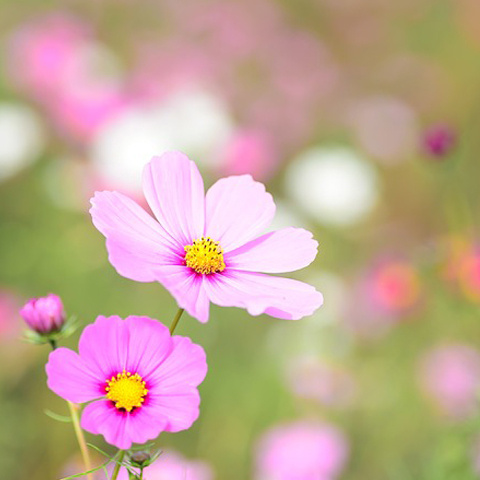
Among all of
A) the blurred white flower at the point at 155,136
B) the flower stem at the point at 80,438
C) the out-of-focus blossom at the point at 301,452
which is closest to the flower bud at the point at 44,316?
the flower stem at the point at 80,438

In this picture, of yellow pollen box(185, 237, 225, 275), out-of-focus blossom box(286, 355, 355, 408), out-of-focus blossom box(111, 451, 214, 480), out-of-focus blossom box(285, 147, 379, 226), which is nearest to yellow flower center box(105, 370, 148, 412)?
yellow pollen box(185, 237, 225, 275)

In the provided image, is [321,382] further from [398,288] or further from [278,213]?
[278,213]

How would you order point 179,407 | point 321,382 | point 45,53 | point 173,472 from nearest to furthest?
point 179,407
point 173,472
point 321,382
point 45,53

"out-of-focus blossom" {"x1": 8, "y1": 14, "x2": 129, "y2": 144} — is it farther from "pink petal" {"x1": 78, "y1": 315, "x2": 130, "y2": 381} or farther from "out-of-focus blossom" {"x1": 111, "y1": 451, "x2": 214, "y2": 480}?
"pink petal" {"x1": 78, "y1": 315, "x2": 130, "y2": 381}

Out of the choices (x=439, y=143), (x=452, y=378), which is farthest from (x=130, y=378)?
(x=452, y=378)

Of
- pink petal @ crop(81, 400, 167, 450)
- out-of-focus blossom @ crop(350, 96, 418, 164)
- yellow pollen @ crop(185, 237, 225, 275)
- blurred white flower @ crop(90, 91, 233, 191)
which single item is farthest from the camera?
out-of-focus blossom @ crop(350, 96, 418, 164)

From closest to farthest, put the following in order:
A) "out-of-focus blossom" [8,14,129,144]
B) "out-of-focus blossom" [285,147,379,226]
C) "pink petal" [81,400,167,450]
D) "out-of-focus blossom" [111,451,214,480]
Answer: "pink petal" [81,400,167,450] < "out-of-focus blossom" [111,451,214,480] < "out-of-focus blossom" [8,14,129,144] < "out-of-focus blossom" [285,147,379,226]

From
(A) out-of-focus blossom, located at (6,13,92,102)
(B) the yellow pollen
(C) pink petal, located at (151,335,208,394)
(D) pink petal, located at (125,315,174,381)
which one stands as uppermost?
(A) out-of-focus blossom, located at (6,13,92,102)
